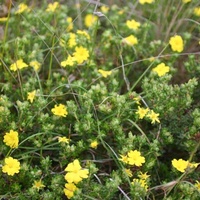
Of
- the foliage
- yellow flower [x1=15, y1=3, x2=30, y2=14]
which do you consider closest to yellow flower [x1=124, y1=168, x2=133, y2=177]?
the foliage

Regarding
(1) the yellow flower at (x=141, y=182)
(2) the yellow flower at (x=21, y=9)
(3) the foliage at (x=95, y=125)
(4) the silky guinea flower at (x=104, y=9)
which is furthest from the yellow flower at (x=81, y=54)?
(1) the yellow flower at (x=141, y=182)

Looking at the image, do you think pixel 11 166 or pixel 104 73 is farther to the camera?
pixel 104 73

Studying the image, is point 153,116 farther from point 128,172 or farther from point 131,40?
point 131,40

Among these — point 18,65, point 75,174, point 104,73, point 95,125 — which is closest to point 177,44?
point 104,73

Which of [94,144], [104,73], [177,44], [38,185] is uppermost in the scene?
[177,44]

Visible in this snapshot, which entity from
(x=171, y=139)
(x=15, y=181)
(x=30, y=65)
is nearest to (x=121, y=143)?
(x=171, y=139)

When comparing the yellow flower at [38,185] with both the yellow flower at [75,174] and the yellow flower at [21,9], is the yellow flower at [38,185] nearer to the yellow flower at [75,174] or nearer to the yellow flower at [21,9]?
the yellow flower at [75,174]
